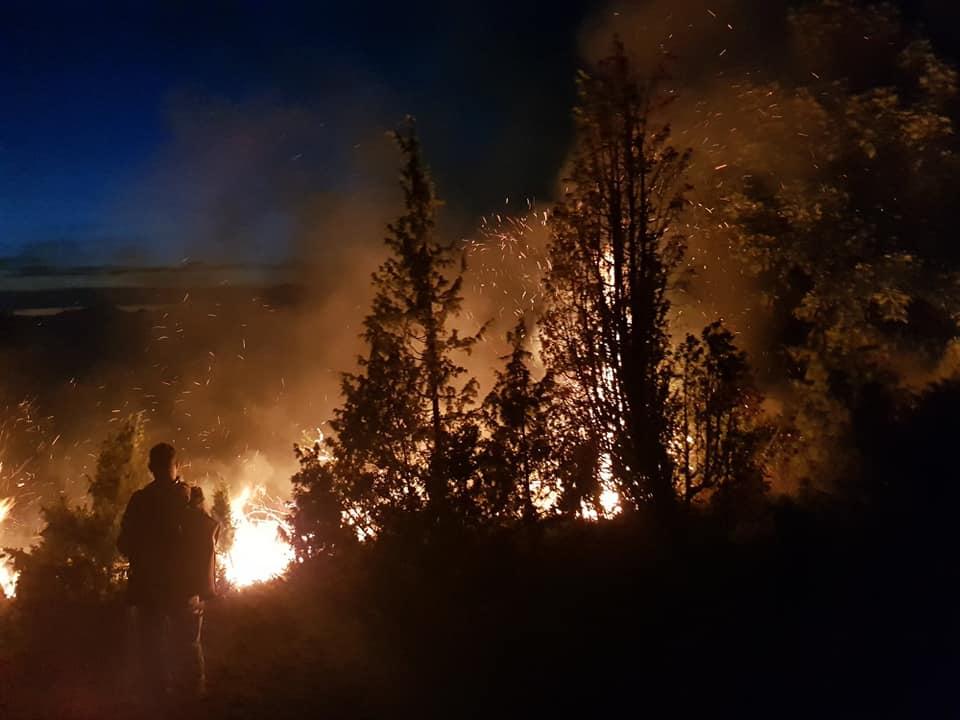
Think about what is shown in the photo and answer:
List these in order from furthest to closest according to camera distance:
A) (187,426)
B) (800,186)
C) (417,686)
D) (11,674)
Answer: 1. (187,426)
2. (800,186)
3. (11,674)
4. (417,686)

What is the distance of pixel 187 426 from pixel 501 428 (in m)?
53.6

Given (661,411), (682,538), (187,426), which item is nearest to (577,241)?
(661,411)

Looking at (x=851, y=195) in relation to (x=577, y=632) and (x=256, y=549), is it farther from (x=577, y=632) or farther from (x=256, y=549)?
(x=256, y=549)

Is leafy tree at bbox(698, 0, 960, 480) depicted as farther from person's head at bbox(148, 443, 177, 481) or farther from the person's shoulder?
person's head at bbox(148, 443, 177, 481)

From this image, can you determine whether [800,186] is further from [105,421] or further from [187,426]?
[105,421]

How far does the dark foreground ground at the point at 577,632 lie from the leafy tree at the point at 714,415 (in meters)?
0.59

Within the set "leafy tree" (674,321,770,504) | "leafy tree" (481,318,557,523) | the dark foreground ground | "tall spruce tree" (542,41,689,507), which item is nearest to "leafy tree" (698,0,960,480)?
"leafy tree" (674,321,770,504)

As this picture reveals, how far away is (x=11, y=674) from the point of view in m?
6.62

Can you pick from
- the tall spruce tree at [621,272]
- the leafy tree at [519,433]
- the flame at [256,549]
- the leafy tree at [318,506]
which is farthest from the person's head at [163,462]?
the tall spruce tree at [621,272]

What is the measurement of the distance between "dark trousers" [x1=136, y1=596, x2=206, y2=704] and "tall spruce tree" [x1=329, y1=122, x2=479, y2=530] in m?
2.18

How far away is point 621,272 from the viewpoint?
738 cm

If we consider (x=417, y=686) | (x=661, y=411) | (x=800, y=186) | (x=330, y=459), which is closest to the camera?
(x=417, y=686)

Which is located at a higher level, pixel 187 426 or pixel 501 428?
pixel 187 426

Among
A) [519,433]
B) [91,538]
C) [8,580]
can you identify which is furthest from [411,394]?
[8,580]
